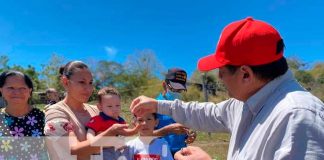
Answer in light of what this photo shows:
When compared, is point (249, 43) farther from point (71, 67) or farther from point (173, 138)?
point (173, 138)

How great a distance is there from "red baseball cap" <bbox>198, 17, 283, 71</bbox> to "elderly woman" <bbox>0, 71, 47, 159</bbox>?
190cm

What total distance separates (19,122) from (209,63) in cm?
185

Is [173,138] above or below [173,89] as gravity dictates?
below

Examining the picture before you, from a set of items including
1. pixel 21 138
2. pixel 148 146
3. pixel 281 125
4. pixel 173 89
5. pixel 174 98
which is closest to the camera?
pixel 281 125

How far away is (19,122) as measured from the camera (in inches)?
120

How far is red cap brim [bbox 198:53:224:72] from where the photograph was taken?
1.78 metres

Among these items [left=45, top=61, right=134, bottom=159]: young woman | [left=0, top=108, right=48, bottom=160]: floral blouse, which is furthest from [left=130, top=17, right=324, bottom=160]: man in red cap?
[left=0, top=108, right=48, bottom=160]: floral blouse

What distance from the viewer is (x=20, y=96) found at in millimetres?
3102

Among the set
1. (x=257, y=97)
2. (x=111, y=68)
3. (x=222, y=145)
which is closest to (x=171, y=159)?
(x=257, y=97)

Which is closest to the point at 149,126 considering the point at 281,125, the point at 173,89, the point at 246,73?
the point at 173,89

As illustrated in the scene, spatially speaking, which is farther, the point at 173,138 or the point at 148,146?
the point at 173,138

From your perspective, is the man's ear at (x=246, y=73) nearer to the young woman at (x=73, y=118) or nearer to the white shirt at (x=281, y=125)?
the white shirt at (x=281, y=125)

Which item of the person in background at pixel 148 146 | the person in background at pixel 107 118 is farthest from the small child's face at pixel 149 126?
the person in background at pixel 107 118

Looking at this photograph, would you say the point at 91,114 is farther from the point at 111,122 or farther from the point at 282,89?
the point at 282,89
